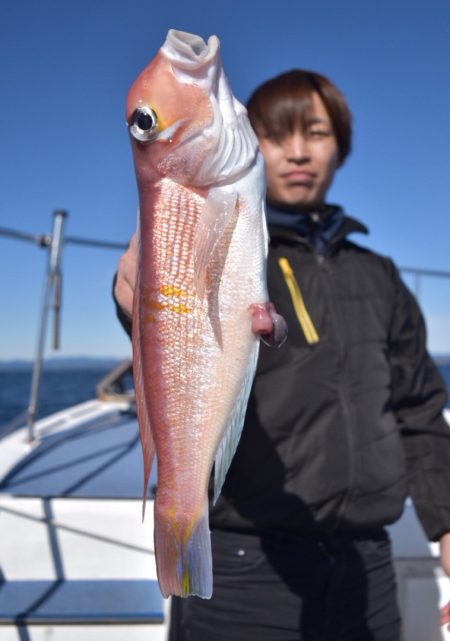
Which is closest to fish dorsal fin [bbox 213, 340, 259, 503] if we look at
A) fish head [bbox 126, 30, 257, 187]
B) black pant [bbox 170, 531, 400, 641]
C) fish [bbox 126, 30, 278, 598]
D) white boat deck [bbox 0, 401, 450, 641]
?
fish [bbox 126, 30, 278, 598]

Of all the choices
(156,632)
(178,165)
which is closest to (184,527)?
(178,165)

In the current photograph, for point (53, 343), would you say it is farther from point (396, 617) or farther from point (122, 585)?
point (396, 617)

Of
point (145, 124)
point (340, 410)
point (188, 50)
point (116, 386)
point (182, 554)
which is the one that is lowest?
point (116, 386)

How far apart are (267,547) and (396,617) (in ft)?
1.55

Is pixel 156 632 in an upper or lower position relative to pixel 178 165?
lower

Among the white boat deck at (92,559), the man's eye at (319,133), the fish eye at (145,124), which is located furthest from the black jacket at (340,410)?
the white boat deck at (92,559)

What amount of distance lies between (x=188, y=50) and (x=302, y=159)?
2.27ft

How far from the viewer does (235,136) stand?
1037 mm

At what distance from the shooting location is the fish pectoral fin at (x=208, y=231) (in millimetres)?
983

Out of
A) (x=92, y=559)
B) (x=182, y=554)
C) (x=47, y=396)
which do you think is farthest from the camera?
(x=47, y=396)

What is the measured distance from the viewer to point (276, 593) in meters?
1.43

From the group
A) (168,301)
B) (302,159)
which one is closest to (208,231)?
(168,301)

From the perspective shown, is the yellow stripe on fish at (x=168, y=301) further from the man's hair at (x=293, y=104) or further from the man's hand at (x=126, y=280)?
the man's hair at (x=293, y=104)

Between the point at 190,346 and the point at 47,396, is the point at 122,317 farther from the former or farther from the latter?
the point at 47,396
